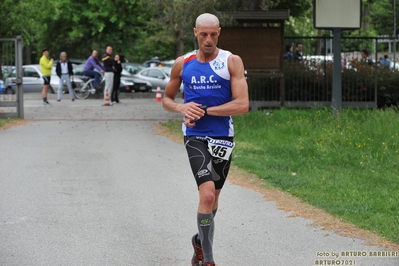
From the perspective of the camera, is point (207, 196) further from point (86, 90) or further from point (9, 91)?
point (86, 90)

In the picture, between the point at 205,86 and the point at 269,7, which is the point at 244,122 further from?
the point at 205,86

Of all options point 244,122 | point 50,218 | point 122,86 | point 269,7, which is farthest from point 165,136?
point 122,86

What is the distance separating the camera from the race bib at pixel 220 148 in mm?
6609

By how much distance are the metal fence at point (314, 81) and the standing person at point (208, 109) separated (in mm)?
15122

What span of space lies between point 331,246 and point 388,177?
403 centimetres

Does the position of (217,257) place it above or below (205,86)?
below

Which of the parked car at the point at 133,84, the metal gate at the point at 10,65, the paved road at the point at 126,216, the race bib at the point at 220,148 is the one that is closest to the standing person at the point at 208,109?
the race bib at the point at 220,148

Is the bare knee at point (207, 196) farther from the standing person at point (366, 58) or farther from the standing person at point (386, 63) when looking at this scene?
the standing person at point (386, 63)

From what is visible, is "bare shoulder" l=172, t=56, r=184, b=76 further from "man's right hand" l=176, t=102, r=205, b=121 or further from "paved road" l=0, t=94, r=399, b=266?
"paved road" l=0, t=94, r=399, b=266

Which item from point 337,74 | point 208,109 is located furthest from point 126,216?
point 337,74

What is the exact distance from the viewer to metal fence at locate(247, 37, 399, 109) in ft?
71.8

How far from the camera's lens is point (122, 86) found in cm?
3781

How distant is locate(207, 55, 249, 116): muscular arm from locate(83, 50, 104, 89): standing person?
24.2 metres

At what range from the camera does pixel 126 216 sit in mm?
9242
